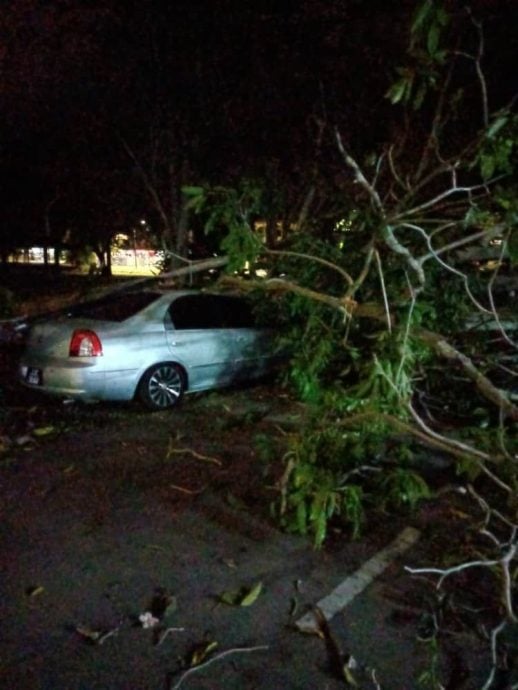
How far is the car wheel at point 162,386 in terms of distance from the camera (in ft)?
30.3

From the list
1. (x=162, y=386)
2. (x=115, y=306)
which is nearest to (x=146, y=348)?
(x=162, y=386)

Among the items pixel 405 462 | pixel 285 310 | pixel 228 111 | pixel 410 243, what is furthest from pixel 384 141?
pixel 405 462

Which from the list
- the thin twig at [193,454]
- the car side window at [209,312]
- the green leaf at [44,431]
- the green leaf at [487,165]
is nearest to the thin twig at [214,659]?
the thin twig at [193,454]

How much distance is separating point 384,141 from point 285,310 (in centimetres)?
594

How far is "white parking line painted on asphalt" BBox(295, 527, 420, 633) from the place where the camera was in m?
4.42

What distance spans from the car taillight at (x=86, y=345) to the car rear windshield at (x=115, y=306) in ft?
1.59

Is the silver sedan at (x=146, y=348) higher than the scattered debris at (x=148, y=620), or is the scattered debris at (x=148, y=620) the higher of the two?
the silver sedan at (x=146, y=348)

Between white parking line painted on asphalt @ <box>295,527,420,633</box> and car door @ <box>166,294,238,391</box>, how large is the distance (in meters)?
4.49

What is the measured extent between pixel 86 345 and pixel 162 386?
1.04 meters

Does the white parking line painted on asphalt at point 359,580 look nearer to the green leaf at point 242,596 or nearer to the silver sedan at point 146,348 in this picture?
the green leaf at point 242,596

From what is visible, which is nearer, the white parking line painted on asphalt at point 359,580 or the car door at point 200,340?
the white parking line painted on asphalt at point 359,580

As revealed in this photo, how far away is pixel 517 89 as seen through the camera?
29.2 feet

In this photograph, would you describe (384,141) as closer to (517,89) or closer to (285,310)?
(517,89)

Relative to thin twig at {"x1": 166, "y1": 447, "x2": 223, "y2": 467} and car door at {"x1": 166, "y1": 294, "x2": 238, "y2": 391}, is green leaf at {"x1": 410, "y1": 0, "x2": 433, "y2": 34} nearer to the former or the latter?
thin twig at {"x1": 166, "y1": 447, "x2": 223, "y2": 467}
